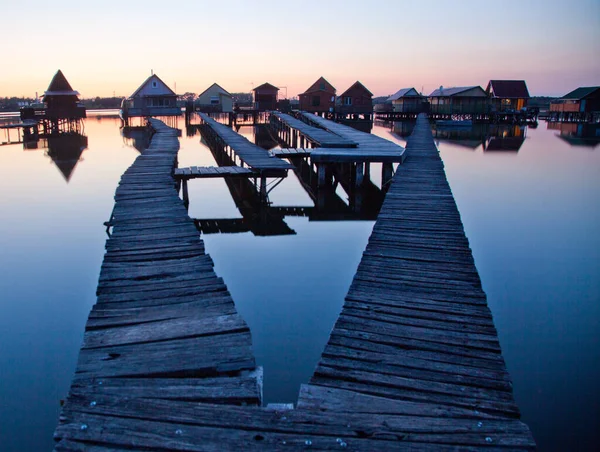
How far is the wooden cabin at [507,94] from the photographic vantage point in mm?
62281

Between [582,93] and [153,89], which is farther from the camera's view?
[582,93]

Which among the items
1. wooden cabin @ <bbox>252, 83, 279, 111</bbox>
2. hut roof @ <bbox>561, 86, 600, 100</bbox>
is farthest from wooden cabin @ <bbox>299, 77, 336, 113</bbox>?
hut roof @ <bbox>561, 86, 600, 100</bbox>

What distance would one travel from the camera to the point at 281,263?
11.7 metres

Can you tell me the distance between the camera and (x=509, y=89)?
63062 mm

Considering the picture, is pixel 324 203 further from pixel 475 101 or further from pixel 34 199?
pixel 475 101

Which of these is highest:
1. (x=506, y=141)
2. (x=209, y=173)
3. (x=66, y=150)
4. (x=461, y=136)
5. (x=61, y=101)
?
(x=61, y=101)

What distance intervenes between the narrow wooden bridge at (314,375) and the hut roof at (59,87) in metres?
42.6

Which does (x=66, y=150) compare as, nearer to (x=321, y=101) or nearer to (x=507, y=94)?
(x=321, y=101)

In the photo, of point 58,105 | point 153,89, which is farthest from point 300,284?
point 153,89

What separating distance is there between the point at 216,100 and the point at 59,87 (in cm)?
2578

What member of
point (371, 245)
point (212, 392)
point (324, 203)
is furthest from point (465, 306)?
point (324, 203)

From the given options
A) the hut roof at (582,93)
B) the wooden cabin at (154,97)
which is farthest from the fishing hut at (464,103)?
the wooden cabin at (154,97)

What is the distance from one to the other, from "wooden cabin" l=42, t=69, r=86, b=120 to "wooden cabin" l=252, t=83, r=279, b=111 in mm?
20686

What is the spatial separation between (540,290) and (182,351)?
776 cm
